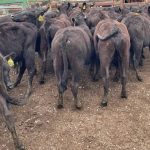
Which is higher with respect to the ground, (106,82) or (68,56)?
(68,56)

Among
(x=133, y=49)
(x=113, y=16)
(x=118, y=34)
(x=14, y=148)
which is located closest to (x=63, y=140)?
(x=14, y=148)

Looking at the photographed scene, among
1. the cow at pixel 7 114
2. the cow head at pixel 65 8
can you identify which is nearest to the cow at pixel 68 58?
the cow at pixel 7 114

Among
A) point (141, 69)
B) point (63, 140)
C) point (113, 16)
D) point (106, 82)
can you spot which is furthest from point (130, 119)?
point (113, 16)

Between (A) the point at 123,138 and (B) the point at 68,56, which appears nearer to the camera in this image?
(A) the point at 123,138

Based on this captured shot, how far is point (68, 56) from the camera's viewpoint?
630cm

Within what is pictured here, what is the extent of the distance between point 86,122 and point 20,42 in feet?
8.12

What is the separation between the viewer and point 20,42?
7.30 m

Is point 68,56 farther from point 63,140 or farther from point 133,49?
point 133,49

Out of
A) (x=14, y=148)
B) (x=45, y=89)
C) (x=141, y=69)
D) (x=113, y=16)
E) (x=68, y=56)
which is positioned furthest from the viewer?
(x=113, y=16)

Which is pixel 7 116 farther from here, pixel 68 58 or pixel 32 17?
pixel 32 17

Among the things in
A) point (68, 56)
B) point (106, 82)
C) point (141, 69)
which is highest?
point (68, 56)

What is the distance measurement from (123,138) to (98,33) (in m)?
2.49

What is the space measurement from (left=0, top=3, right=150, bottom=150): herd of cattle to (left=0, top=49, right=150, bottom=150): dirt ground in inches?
9.9

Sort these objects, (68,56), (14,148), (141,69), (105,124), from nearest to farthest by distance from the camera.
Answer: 1. (14,148)
2. (105,124)
3. (68,56)
4. (141,69)
